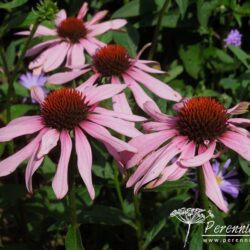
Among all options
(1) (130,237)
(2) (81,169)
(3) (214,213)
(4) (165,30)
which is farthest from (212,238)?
(4) (165,30)

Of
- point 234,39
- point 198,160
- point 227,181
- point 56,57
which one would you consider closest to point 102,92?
point 198,160

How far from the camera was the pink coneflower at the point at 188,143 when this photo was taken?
0.99 metres

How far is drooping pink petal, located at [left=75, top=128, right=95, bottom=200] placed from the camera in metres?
1.03

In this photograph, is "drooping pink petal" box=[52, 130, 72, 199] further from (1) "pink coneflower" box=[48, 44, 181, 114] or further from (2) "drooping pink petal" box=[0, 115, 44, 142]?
(1) "pink coneflower" box=[48, 44, 181, 114]

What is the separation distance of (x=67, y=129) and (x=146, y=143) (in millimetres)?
179

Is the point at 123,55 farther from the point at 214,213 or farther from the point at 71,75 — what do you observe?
the point at 214,213

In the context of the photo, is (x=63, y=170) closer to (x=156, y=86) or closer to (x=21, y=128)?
(x=21, y=128)

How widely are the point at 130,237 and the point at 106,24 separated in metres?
0.68

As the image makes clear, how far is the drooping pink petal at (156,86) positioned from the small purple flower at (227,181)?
1.26 feet

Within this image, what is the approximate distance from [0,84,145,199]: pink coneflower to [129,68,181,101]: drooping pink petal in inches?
7.7

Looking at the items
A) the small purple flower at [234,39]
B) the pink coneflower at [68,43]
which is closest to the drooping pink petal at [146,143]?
the pink coneflower at [68,43]

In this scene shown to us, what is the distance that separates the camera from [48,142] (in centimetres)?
106

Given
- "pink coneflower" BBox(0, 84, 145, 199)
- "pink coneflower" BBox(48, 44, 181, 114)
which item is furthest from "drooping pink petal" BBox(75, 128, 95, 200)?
"pink coneflower" BBox(48, 44, 181, 114)

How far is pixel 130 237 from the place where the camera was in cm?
161
